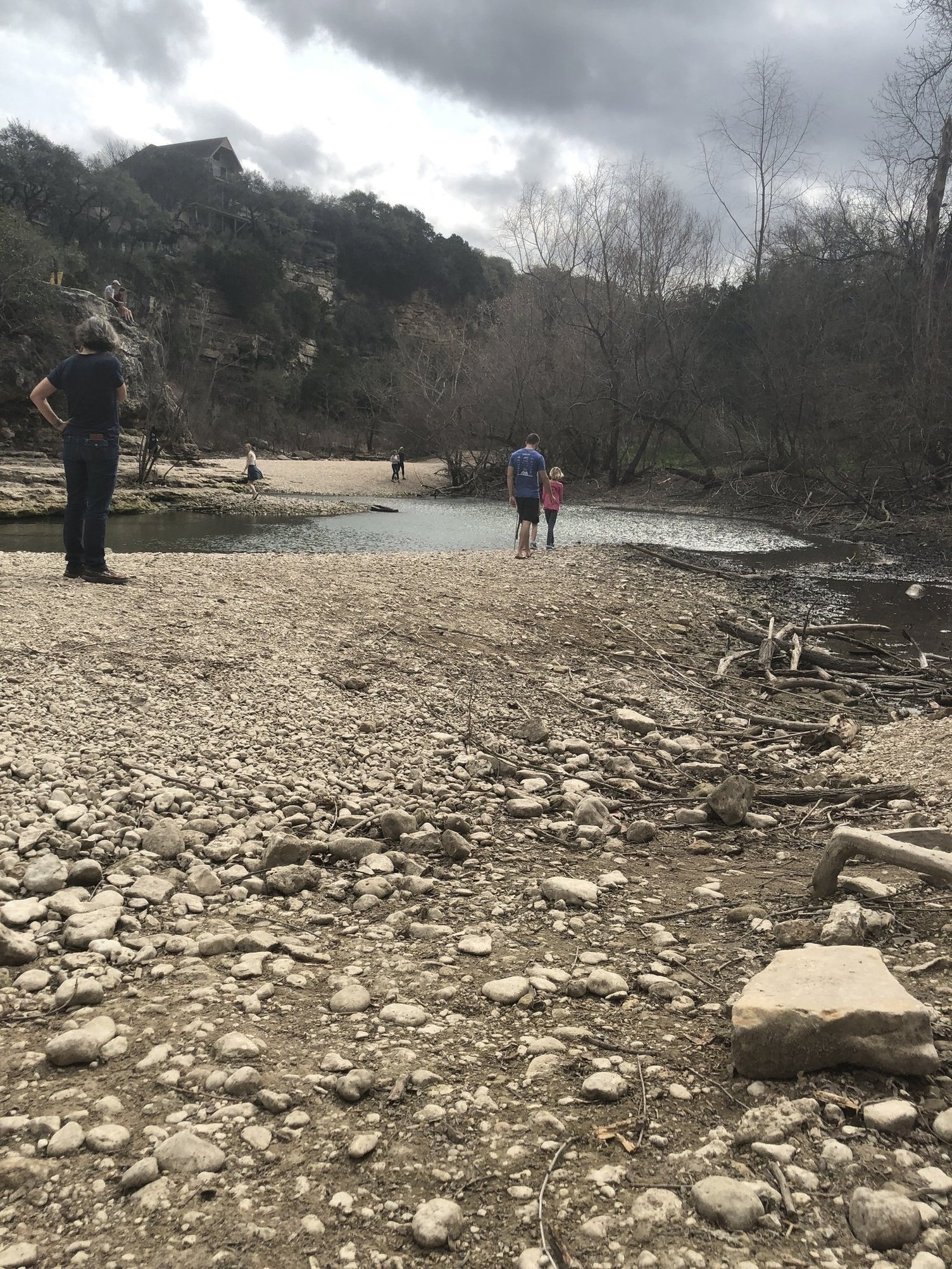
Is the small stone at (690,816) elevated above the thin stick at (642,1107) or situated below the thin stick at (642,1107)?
below

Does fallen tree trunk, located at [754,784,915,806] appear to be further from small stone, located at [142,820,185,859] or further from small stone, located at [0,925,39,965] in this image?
small stone, located at [0,925,39,965]

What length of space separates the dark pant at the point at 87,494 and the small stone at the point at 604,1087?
657cm

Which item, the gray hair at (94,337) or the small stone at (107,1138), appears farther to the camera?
the gray hair at (94,337)

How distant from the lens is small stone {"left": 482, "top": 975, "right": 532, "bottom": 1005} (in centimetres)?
273

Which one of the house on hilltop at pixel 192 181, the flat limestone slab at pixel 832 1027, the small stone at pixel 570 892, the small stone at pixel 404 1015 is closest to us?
the flat limestone slab at pixel 832 1027

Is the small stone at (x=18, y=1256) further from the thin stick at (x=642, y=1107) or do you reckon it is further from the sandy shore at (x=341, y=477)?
the sandy shore at (x=341, y=477)

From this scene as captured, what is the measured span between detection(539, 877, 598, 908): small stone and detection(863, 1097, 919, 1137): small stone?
5.01 ft

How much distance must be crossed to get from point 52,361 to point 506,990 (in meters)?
39.2

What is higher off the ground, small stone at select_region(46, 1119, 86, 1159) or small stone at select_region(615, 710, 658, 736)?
small stone at select_region(615, 710, 658, 736)

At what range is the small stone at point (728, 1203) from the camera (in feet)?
5.77

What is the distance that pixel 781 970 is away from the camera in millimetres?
2463

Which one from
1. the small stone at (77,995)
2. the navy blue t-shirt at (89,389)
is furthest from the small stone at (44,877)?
the navy blue t-shirt at (89,389)

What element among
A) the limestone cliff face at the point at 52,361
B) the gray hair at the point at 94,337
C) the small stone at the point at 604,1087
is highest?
the limestone cliff face at the point at 52,361

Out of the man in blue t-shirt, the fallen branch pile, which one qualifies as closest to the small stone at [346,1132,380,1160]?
the fallen branch pile
